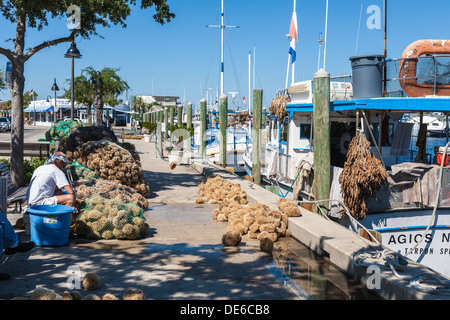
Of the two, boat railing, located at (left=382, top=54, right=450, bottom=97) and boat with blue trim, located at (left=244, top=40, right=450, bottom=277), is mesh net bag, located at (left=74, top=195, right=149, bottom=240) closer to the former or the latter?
boat with blue trim, located at (left=244, top=40, right=450, bottom=277)

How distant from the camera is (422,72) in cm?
976

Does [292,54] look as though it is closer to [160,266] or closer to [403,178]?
[403,178]

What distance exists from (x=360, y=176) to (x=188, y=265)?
14.1 ft

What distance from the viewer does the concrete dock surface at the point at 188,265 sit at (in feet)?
16.5

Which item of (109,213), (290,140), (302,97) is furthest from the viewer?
(290,140)

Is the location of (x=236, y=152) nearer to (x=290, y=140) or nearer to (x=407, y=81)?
(x=290, y=140)

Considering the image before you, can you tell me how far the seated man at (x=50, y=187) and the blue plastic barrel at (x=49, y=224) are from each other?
8.9 inches

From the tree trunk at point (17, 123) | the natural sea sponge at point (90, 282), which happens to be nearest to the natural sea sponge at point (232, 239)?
the natural sea sponge at point (90, 282)

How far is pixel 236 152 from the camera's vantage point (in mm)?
23609

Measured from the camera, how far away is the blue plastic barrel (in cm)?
635

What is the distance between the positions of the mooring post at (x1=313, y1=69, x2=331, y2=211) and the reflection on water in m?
2.33

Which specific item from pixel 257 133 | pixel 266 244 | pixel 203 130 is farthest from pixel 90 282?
pixel 203 130

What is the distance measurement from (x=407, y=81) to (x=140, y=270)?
7196 mm

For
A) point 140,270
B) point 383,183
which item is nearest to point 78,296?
point 140,270
